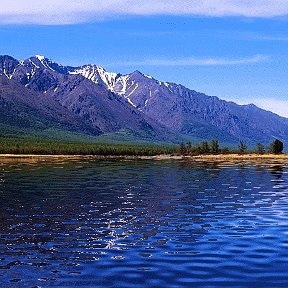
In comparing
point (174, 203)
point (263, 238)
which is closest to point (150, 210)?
point (174, 203)

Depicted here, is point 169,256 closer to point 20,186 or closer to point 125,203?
point 125,203

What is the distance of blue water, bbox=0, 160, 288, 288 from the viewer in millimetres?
24578

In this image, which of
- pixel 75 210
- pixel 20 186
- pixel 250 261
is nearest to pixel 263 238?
pixel 250 261

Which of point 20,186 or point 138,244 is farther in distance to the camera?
point 20,186

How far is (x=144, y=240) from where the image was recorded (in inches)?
1319

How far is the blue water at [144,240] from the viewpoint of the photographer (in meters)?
24.6

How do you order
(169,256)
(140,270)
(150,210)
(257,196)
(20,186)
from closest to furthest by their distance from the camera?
(140,270)
(169,256)
(150,210)
(257,196)
(20,186)

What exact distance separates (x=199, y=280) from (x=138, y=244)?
8.74 meters

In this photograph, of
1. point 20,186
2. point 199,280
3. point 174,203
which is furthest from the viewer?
point 20,186

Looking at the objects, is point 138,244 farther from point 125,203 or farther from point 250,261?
point 125,203

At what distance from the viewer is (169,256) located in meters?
28.7

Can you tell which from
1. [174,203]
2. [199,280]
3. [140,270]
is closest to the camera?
[199,280]

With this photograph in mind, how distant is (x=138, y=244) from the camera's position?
106 feet

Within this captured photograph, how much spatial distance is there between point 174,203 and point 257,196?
12.1 metres
